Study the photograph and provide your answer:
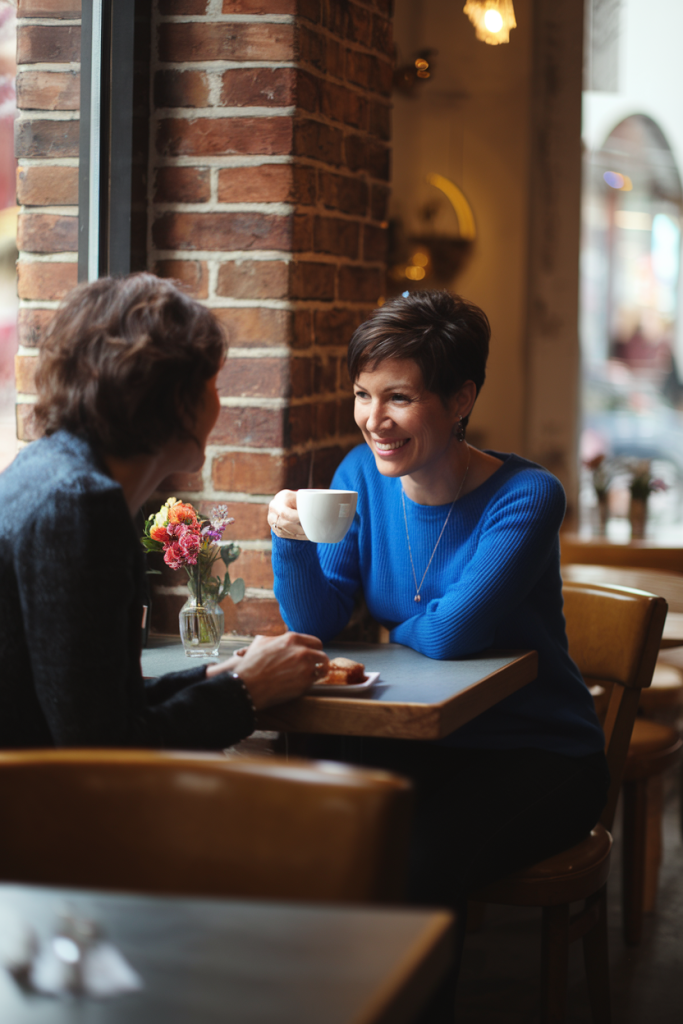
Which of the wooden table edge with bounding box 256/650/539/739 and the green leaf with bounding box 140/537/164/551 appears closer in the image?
the wooden table edge with bounding box 256/650/539/739

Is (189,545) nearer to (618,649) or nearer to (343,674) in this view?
(343,674)

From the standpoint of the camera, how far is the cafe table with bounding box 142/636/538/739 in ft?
4.78

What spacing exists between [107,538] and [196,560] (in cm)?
50

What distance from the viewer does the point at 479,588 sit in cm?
179

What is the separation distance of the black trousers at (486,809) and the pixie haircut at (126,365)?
30.0 inches

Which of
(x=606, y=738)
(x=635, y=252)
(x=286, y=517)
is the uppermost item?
(x=635, y=252)

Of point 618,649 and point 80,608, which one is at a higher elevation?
point 80,608

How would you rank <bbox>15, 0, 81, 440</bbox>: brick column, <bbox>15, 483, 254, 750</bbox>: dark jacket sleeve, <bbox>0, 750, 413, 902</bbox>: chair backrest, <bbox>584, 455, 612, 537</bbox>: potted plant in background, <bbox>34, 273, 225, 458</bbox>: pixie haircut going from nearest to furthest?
<bbox>0, 750, 413, 902</bbox>: chair backrest, <bbox>15, 483, 254, 750</bbox>: dark jacket sleeve, <bbox>34, 273, 225, 458</bbox>: pixie haircut, <bbox>15, 0, 81, 440</bbox>: brick column, <bbox>584, 455, 612, 537</bbox>: potted plant in background

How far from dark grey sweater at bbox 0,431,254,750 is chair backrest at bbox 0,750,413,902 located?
260 millimetres

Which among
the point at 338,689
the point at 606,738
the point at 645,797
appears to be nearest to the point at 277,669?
the point at 338,689

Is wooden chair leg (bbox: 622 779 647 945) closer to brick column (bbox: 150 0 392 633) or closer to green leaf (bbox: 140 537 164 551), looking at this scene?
brick column (bbox: 150 0 392 633)

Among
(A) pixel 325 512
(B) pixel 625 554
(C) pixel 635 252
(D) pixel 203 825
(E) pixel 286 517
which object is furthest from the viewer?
(C) pixel 635 252

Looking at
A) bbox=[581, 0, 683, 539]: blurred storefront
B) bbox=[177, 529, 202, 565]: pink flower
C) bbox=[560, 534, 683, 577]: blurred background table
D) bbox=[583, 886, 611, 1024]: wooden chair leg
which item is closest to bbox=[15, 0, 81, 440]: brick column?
bbox=[177, 529, 202, 565]: pink flower

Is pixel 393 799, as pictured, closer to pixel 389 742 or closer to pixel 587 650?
pixel 389 742
